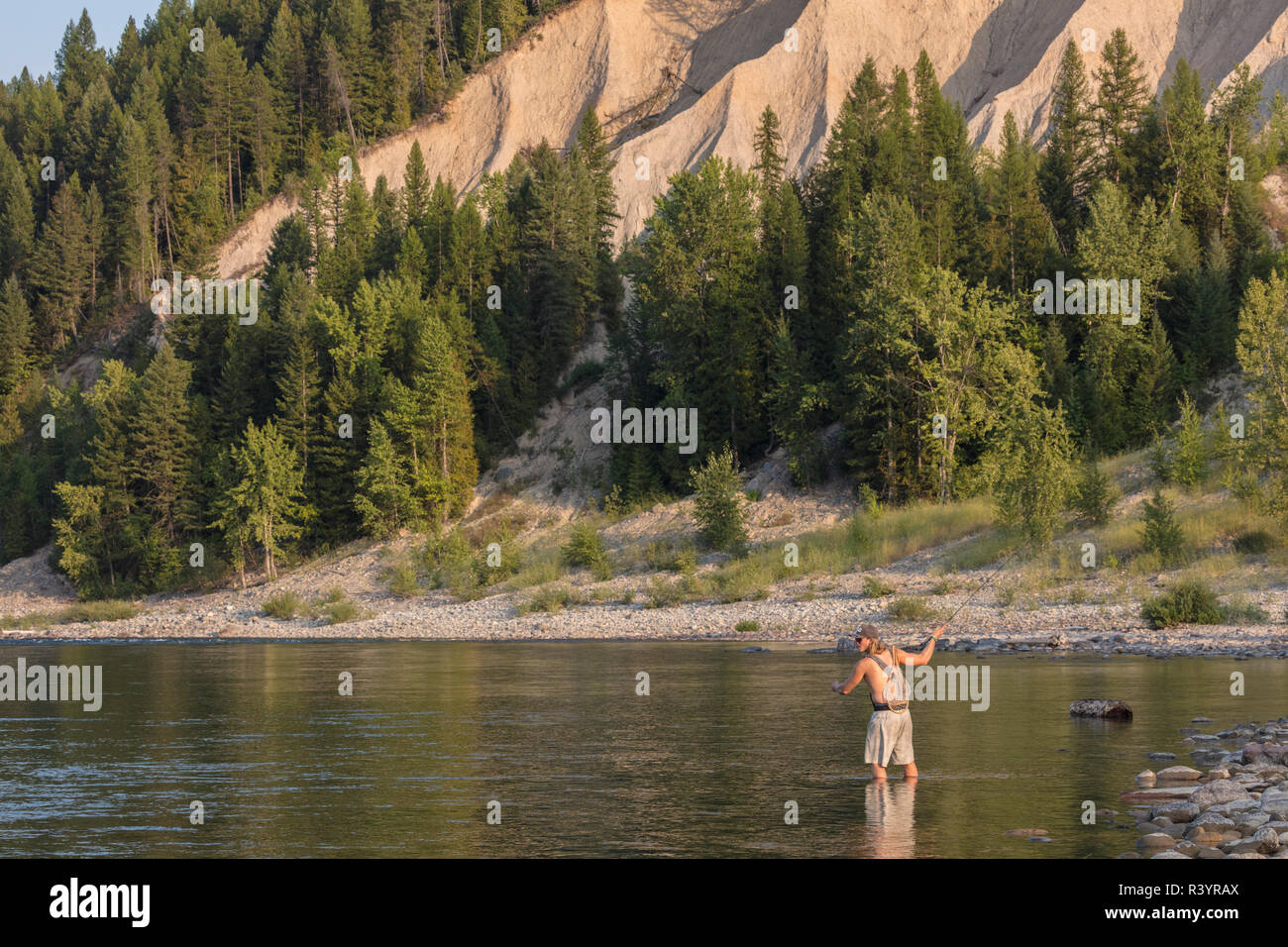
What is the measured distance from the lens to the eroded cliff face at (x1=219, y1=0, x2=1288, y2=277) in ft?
307

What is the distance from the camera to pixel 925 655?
59.4ft

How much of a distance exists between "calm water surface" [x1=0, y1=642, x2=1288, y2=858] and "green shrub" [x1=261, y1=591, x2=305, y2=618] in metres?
24.0

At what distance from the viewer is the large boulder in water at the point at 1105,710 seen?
2297 centimetres

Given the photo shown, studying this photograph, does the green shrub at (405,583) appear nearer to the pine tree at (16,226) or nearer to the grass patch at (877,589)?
the grass patch at (877,589)

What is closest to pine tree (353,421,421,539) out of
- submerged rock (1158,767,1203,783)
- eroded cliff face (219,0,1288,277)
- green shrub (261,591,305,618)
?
green shrub (261,591,305,618)

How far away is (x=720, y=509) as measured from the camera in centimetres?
5766

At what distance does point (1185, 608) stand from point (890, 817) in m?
25.4

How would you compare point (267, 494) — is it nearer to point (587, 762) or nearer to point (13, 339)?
point (13, 339)

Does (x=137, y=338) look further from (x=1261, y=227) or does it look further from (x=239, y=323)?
(x=1261, y=227)

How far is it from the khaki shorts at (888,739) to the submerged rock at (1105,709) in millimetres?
6416

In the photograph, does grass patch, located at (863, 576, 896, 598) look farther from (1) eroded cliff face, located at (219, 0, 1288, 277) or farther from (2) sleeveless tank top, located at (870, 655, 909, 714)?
(1) eroded cliff face, located at (219, 0, 1288, 277)

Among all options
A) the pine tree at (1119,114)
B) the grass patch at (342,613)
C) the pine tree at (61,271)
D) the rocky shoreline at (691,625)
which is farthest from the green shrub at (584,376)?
the pine tree at (61,271)

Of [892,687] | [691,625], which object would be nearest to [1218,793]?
[892,687]

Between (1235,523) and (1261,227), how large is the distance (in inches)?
1064
